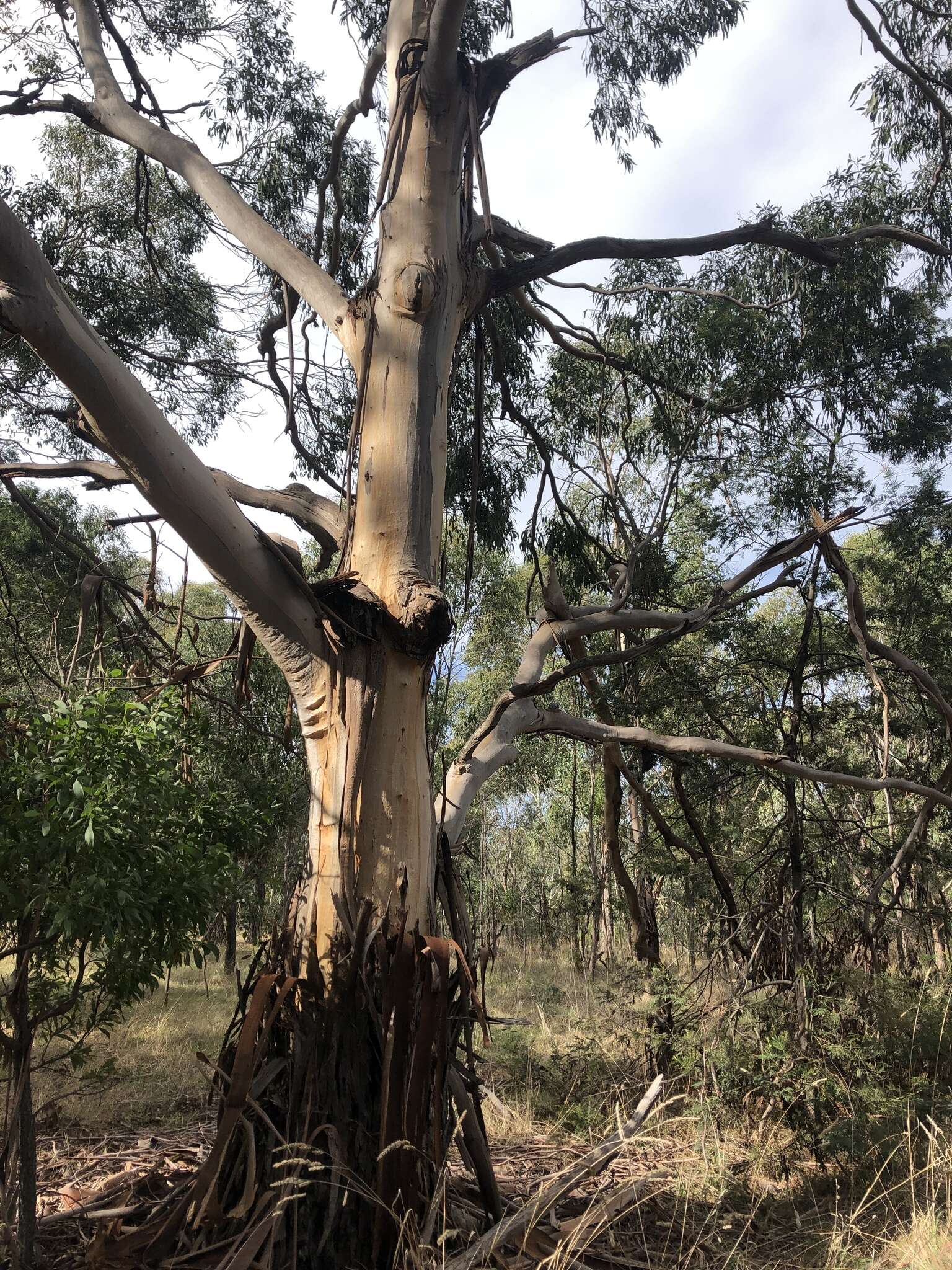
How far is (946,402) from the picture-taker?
793 cm

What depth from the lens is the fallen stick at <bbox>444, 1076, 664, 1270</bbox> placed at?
2.42m

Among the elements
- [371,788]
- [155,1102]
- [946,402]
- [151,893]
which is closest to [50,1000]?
[151,893]

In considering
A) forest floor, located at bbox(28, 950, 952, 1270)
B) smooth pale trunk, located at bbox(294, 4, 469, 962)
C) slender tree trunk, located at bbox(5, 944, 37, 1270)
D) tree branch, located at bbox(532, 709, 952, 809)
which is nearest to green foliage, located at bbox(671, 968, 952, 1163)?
forest floor, located at bbox(28, 950, 952, 1270)

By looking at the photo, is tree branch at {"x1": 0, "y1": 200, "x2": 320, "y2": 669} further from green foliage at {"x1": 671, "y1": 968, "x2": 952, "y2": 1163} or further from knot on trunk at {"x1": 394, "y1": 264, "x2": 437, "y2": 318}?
green foliage at {"x1": 671, "y1": 968, "x2": 952, "y2": 1163}

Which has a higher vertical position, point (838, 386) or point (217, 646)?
point (838, 386)

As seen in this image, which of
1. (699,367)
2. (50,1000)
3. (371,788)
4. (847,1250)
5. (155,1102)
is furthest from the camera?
(699,367)

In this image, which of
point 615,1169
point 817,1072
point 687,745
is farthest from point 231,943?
point 687,745

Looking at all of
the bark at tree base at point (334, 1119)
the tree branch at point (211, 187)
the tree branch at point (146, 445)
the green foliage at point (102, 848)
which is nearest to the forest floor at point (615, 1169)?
the bark at tree base at point (334, 1119)

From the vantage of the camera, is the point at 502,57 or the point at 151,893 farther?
the point at 502,57

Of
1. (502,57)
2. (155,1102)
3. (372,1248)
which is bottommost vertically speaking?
(155,1102)

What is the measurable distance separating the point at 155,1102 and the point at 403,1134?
15.1 ft

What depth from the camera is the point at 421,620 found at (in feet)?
9.20

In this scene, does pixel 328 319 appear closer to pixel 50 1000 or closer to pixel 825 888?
pixel 50 1000

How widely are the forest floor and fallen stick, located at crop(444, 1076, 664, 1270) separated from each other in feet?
0.25
